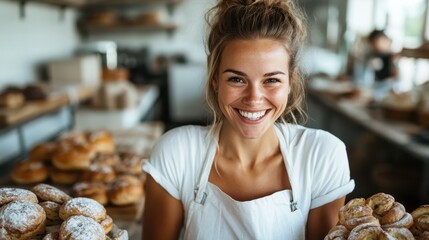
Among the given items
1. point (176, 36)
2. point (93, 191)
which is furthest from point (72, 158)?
point (176, 36)

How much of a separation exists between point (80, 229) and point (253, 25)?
0.71m

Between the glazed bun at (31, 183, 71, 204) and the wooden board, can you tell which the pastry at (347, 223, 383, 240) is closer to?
the glazed bun at (31, 183, 71, 204)

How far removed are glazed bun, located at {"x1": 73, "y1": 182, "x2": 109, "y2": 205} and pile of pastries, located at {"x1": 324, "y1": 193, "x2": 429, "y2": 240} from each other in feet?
3.92

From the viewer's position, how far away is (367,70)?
6.20m

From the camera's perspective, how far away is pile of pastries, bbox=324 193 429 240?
2.50 feet

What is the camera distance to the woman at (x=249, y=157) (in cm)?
112

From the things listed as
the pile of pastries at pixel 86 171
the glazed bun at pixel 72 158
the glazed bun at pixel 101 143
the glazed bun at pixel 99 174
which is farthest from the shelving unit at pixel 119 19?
the glazed bun at pixel 99 174

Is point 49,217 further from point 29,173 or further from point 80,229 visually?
point 29,173

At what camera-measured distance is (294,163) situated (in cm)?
124

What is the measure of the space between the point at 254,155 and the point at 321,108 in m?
5.12

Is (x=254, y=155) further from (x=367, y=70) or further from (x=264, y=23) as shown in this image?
(x=367, y=70)

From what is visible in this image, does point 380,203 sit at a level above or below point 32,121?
above

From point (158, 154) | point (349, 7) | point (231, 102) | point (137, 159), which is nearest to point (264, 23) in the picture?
point (231, 102)

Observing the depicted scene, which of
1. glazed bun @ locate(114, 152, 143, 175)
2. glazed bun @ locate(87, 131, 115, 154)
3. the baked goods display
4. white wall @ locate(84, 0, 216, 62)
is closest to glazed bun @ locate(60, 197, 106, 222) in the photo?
glazed bun @ locate(114, 152, 143, 175)
